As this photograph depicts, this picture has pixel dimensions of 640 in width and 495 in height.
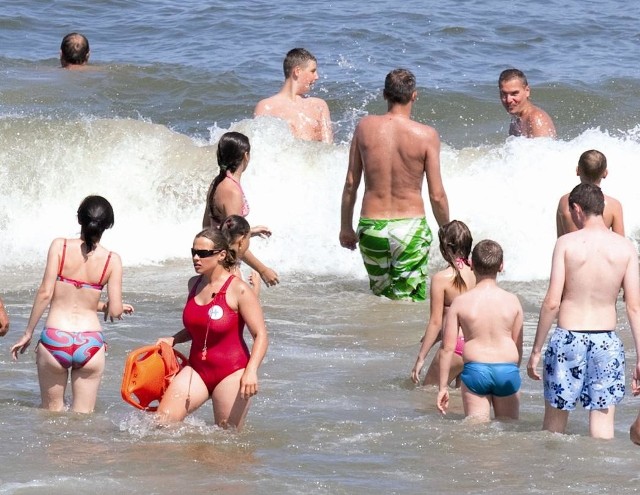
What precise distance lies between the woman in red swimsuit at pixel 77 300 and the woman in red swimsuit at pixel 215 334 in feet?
2.13

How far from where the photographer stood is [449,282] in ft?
22.5

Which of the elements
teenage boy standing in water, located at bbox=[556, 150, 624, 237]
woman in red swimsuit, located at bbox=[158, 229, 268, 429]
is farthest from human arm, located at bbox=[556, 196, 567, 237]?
woman in red swimsuit, located at bbox=[158, 229, 268, 429]

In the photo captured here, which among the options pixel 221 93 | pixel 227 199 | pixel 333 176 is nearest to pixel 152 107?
pixel 221 93

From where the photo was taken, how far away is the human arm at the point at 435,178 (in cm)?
836

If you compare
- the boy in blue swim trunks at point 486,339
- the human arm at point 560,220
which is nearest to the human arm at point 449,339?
the boy in blue swim trunks at point 486,339

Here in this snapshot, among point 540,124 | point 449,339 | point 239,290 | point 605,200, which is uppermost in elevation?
point 540,124

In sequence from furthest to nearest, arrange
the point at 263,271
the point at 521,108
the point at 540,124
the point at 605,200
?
1. the point at 540,124
2. the point at 521,108
3. the point at 605,200
4. the point at 263,271

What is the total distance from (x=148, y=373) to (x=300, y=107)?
17.1 ft

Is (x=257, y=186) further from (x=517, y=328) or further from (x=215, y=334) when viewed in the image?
(x=215, y=334)

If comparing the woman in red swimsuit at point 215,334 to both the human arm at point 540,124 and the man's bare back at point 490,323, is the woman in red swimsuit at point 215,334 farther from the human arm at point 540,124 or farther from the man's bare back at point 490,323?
the human arm at point 540,124

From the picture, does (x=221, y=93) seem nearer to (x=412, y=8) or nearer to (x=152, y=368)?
(x=412, y=8)

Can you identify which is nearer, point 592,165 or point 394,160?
point 592,165

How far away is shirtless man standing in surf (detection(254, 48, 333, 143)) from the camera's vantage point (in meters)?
10.6

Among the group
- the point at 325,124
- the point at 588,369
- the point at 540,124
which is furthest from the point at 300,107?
the point at 588,369
